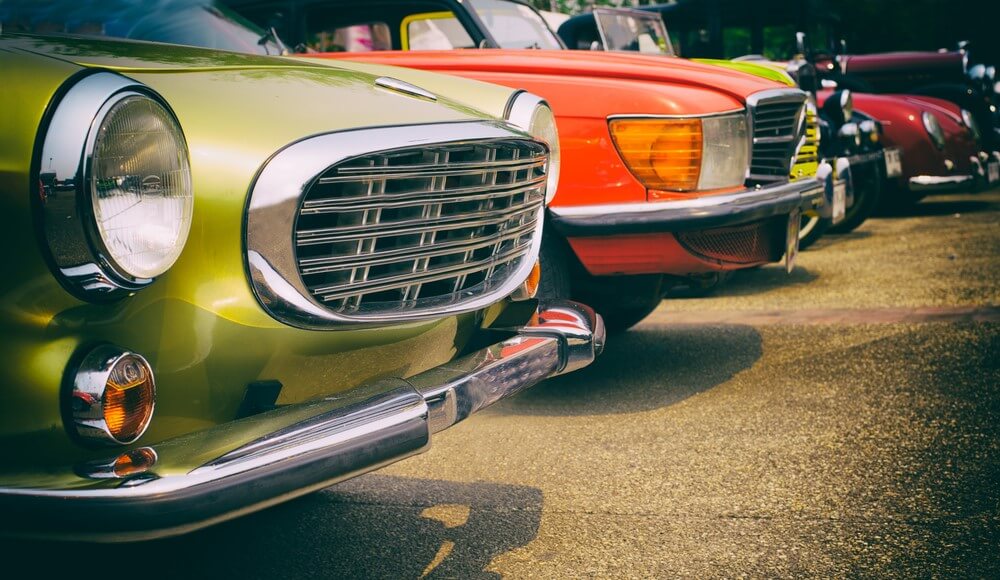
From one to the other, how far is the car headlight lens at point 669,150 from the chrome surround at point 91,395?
2264 mm

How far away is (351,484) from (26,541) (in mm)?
1408

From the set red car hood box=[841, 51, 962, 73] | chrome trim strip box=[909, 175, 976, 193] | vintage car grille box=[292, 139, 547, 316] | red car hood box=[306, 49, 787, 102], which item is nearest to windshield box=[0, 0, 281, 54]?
red car hood box=[306, 49, 787, 102]

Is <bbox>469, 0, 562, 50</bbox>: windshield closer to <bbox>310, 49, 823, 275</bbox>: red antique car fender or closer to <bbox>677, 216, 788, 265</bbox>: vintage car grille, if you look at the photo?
<bbox>310, 49, 823, 275</bbox>: red antique car fender

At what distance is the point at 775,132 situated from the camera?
170 inches

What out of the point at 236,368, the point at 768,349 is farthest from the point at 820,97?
the point at 236,368

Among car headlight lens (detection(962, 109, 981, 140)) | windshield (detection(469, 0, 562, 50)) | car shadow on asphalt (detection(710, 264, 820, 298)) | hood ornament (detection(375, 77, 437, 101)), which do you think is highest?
windshield (detection(469, 0, 562, 50))

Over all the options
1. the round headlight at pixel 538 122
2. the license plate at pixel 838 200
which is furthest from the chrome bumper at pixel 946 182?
the round headlight at pixel 538 122

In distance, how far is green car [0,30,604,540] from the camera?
5.26 feet

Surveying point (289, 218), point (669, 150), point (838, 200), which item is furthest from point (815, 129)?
point (289, 218)

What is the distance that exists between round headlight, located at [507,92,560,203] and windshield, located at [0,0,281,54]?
1.44m

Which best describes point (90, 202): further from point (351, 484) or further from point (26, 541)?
point (351, 484)

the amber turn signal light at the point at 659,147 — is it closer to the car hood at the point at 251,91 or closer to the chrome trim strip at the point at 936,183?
the car hood at the point at 251,91

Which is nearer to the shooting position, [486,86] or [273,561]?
[273,561]

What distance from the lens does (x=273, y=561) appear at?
248cm
